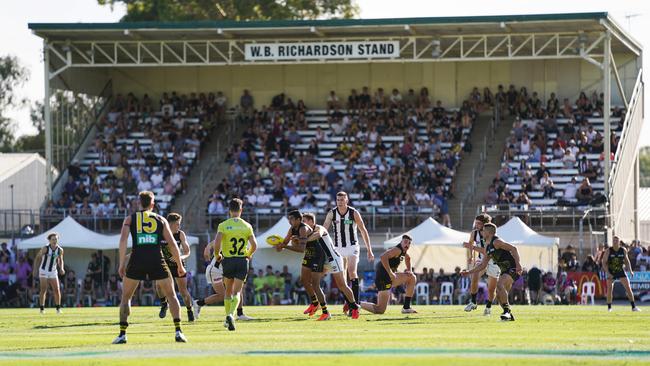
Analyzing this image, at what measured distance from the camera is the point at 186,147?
160 ft

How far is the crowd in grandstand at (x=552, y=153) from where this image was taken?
4234cm

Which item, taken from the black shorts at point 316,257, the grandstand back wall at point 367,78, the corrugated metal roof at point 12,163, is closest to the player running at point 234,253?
the black shorts at point 316,257

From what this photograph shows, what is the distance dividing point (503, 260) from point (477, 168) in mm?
23275

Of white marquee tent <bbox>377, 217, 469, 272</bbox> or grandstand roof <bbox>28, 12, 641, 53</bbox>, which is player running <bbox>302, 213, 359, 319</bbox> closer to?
white marquee tent <bbox>377, 217, 469, 272</bbox>

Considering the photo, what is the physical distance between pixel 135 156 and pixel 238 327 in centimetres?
2817

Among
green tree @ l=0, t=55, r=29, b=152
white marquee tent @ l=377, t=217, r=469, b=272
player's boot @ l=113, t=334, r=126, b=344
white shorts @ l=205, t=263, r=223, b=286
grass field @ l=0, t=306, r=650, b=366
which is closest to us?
grass field @ l=0, t=306, r=650, b=366

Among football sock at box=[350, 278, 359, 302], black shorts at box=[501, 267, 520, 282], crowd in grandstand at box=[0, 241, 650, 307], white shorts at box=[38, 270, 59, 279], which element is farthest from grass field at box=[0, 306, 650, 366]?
crowd in grandstand at box=[0, 241, 650, 307]

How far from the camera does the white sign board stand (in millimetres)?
45062

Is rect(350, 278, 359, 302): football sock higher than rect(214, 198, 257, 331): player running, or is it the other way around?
rect(214, 198, 257, 331): player running

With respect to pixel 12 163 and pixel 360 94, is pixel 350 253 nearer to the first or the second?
pixel 360 94

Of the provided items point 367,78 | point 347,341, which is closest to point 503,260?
point 347,341

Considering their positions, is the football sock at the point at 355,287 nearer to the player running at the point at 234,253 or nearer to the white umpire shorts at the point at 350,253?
the white umpire shorts at the point at 350,253

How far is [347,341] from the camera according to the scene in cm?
1703

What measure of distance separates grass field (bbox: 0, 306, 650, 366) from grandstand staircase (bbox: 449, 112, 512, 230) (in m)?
19.1
